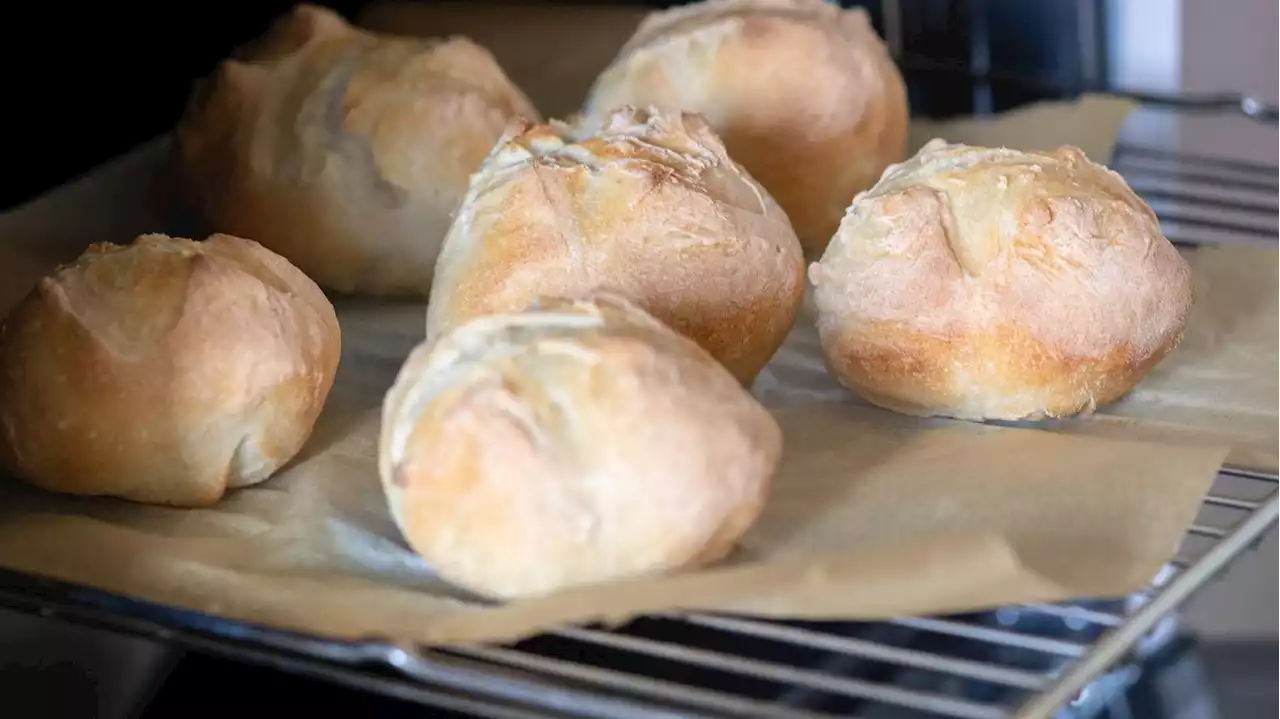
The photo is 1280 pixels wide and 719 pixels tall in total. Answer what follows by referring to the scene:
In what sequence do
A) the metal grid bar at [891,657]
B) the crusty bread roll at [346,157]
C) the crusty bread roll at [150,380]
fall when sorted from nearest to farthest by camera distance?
the metal grid bar at [891,657], the crusty bread roll at [150,380], the crusty bread roll at [346,157]

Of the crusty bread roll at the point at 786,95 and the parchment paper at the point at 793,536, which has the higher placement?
the crusty bread roll at the point at 786,95

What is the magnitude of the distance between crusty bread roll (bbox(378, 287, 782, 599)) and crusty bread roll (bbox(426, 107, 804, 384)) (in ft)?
0.58

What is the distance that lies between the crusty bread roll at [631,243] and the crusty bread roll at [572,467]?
0.18 m

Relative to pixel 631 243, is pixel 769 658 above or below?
below

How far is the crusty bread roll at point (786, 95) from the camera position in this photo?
1.26m

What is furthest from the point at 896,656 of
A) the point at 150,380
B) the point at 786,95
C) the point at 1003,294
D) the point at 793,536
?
the point at 786,95

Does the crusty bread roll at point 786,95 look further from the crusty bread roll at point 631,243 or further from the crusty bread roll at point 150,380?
the crusty bread roll at point 150,380

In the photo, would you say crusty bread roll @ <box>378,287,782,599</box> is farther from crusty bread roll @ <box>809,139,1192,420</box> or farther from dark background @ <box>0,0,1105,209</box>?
dark background @ <box>0,0,1105,209</box>

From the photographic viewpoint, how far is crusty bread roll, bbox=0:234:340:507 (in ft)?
3.06

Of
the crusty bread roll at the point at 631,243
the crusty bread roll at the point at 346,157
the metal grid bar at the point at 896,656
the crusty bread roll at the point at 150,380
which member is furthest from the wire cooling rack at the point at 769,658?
the crusty bread roll at the point at 346,157

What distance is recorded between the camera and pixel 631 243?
0.99 meters

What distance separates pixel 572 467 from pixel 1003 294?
37 centimetres

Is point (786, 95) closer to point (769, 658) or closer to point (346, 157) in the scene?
point (346, 157)

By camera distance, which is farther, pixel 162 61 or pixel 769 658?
pixel 162 61
